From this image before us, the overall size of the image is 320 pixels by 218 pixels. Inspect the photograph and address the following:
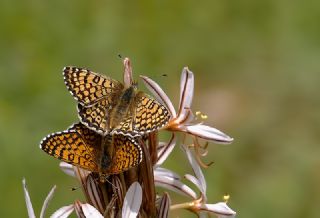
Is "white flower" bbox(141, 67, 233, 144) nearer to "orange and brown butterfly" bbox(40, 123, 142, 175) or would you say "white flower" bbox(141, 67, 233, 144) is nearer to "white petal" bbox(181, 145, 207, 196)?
"white petal" bbox(181, 145, 207, 196)

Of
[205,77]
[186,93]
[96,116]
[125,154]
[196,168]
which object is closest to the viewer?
Result: [125,154]

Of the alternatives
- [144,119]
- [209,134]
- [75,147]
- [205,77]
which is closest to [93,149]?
[75,147]

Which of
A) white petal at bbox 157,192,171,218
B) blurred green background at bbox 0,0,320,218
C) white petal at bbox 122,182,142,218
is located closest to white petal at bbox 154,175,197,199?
white petal at bbox 157,192,171,218

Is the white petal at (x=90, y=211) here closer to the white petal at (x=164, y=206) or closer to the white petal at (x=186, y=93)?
the white petal at (x=164, y=206)

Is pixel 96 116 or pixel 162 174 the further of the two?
pixel 162 174

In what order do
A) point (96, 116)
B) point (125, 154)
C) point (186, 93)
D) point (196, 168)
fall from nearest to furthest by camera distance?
1. point (125, 154)
2. point (96, 116)
3. point (196, 168)
4. point (186, 93)

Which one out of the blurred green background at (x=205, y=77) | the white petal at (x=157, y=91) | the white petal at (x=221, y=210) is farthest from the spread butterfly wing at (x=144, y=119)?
Result: the blurred green background at (x=205, y=77)

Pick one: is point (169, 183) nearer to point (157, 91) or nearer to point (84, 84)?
point (157, 91)

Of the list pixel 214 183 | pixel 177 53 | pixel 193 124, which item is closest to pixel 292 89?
pixel 177 53
